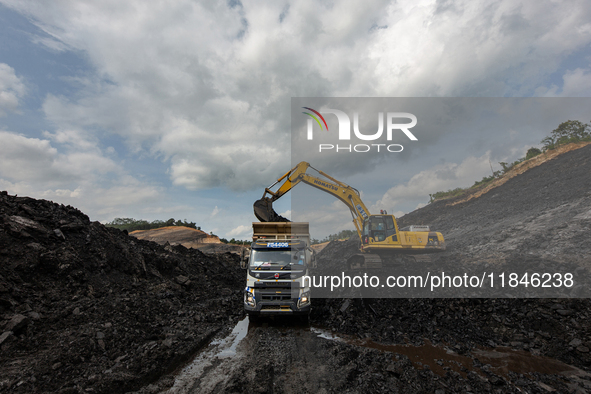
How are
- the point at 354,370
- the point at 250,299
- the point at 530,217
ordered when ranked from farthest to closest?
the point at 530,217
the point at 250,299
the point at 354,370

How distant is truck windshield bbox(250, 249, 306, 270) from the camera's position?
893cm

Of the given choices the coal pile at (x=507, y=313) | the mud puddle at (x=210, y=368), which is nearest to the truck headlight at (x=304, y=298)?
the coal pile at (x=507, y=313)

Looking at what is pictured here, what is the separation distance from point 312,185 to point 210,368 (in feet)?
39.7

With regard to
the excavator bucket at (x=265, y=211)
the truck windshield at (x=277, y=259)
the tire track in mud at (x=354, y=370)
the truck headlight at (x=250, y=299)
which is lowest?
the tire track in mud at (x=354, y=370)

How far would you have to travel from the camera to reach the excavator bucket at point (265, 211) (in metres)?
14.3

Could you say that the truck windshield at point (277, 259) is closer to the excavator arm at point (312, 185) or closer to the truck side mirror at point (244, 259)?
the truck side mirror at point (244, 259)

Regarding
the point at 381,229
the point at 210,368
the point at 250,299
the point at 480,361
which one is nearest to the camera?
the point at 210,368

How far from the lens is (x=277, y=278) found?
27.8 feet

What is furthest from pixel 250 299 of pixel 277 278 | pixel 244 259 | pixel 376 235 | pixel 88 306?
pixel 376 235

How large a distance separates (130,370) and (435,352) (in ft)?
23.2

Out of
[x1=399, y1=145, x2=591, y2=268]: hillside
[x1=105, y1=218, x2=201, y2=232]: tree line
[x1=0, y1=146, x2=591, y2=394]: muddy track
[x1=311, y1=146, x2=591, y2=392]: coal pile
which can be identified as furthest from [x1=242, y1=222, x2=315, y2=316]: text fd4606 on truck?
[x1=105, y1=218, x2=201, y2=232]: tree line

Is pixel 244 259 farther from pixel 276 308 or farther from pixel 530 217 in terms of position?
pixel 530 217

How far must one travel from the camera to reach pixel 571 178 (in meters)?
23.4

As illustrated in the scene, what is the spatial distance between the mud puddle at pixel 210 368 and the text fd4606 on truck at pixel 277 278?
1.11 metres
